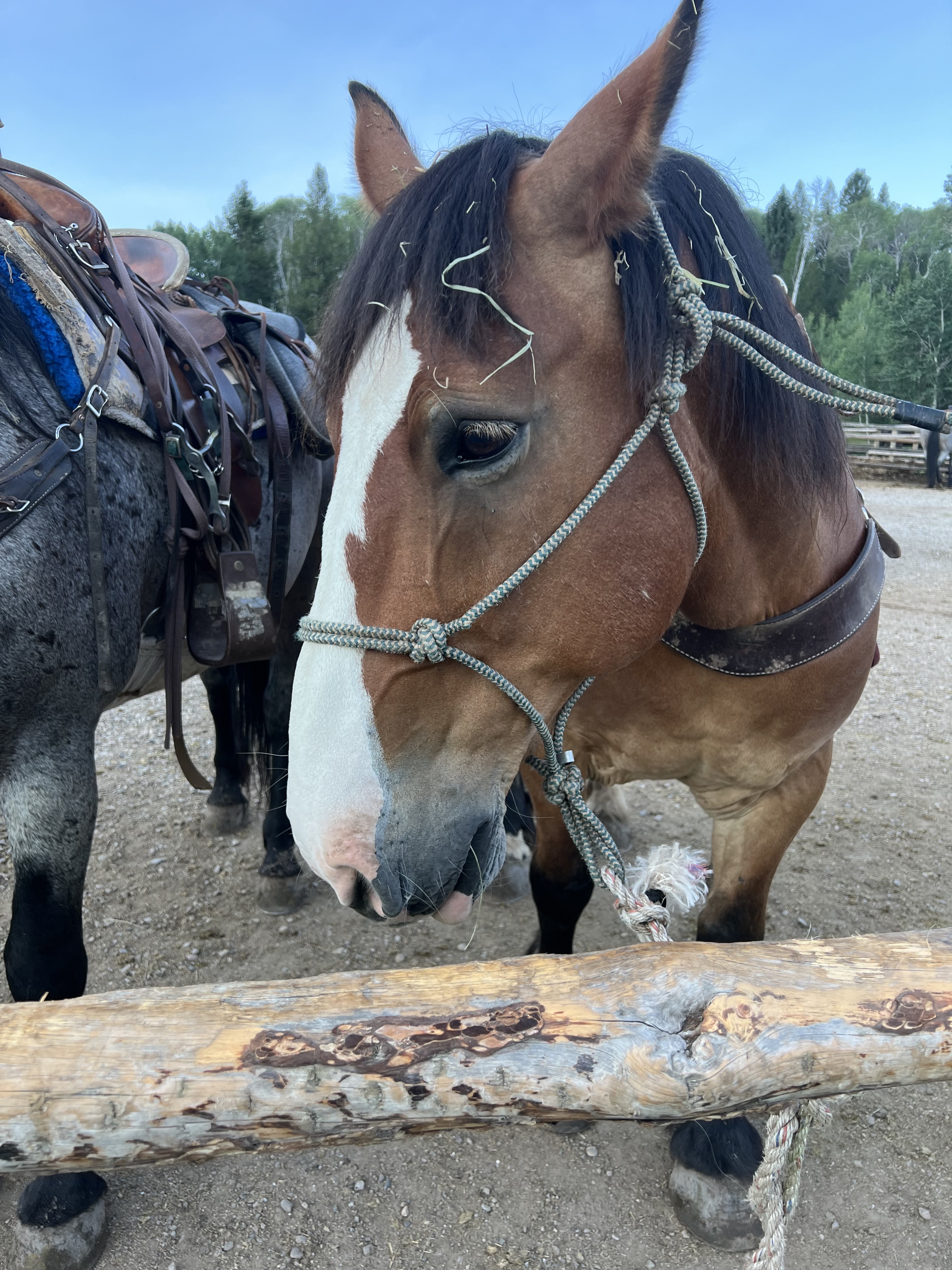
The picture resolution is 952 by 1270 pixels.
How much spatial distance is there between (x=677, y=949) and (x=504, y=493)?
2.26 feet

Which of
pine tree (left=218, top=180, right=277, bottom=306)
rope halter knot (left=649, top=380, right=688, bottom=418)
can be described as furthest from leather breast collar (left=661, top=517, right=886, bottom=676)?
pine tree (left=218, top=180, right=277, bottom=306)

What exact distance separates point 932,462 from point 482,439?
63.9ft

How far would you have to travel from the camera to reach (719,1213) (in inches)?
73.1

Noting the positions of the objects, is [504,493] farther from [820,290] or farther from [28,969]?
[820,290]

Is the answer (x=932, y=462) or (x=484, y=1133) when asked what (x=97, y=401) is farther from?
(x=932, y=462)

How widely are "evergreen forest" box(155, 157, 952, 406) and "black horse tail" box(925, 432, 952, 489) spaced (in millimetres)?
3606

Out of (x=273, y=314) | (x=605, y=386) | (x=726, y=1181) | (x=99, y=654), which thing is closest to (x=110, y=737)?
(x=273, y=314)

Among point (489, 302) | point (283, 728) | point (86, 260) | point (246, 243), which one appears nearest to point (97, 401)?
point (86, 260)

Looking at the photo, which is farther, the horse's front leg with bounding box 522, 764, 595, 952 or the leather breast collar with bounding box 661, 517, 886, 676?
the horse's front leg with bounding box 522, 764, 595, 952

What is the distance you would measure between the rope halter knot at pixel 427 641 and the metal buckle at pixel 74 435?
1.00 meters

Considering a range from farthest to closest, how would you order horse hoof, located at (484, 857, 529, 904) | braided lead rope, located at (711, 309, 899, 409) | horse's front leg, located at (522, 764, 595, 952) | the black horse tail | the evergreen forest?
the evergreen forest
the black horse tail
horse hoof, located at (484, 857, 529, 904)
horse's front leg, located at (522, 764, 595, 952)
braided lead rope, located at (711, 309, 899, 409)

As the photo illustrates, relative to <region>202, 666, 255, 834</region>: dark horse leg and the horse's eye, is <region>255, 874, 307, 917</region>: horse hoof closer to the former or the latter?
<region>202, 666, 255, 834</region>: dark horse leg

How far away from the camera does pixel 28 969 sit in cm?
171

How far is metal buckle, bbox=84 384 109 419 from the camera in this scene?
5.56 feet
